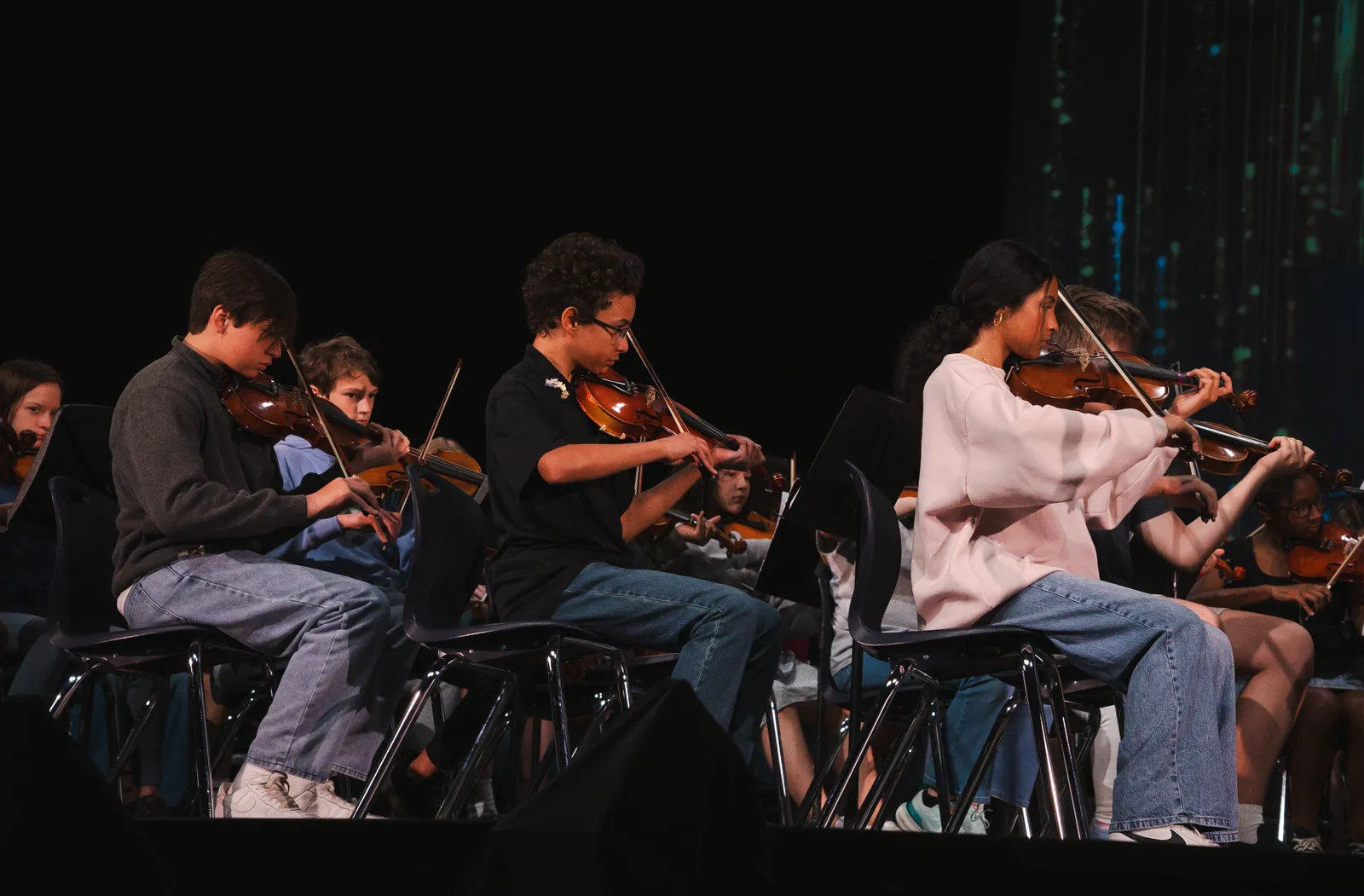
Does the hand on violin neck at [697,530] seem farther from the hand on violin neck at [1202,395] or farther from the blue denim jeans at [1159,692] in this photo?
the blue denim jeans at [1159,692]

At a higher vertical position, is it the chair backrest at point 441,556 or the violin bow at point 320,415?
the violin bow at point 320,415

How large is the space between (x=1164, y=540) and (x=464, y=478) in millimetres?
1873

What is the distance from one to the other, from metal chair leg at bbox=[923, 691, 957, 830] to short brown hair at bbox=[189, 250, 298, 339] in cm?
154

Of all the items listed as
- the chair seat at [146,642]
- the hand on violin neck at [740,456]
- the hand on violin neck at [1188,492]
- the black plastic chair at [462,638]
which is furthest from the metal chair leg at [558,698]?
the hand on violin neck at [1188,492]

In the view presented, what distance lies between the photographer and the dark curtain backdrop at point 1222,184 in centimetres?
523

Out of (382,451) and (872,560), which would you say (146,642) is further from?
(872,560)

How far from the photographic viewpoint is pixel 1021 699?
232cm

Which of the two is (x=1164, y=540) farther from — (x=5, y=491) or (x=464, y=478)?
(x=5, y=491)

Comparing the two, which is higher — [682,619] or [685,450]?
[685,450]

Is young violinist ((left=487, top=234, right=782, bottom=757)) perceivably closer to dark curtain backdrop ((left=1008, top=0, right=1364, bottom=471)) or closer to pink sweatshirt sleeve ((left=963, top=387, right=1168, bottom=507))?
pink sweatshirt sleeve ((left=963, top=387, right=1168, bottom=507))

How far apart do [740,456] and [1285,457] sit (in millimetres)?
1146

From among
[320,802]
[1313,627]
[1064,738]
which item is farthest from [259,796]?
[1313,627]

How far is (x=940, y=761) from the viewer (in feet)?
8.70

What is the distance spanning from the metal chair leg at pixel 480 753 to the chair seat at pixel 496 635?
0.24 metres
